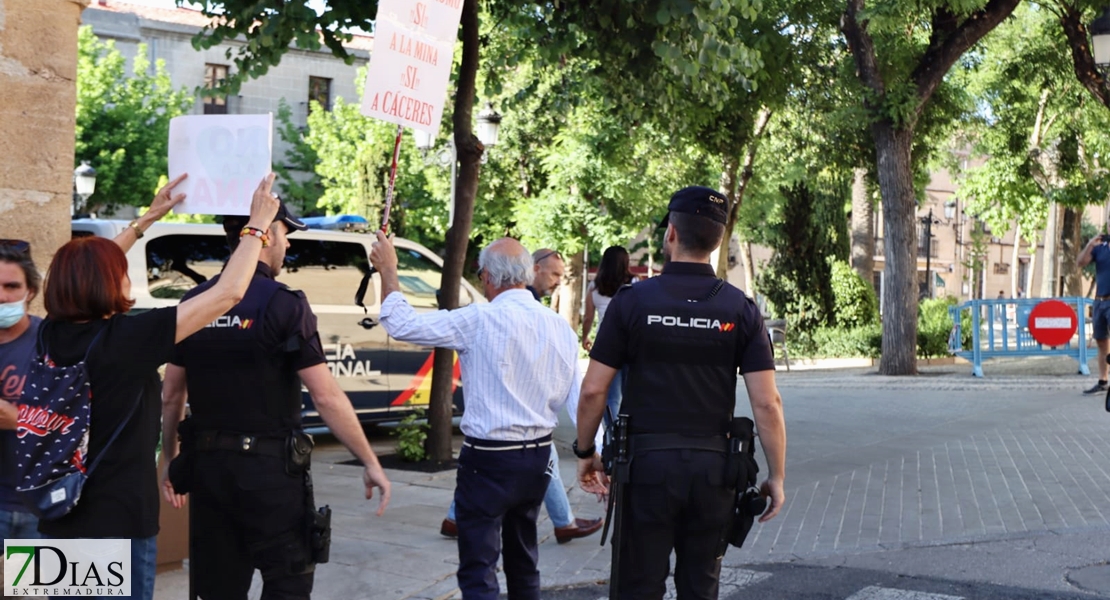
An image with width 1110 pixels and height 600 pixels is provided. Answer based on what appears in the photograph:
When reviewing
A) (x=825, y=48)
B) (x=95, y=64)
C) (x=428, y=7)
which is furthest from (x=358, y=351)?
(x=95, y=64)

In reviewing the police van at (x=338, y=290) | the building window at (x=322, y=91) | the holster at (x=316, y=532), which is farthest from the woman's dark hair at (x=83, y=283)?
the building window at (x=322, y=91)

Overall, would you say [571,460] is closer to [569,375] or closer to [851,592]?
[851,592]

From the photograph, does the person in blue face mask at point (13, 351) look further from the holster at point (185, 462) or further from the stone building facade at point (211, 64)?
the stone building facade at point (211, 64)

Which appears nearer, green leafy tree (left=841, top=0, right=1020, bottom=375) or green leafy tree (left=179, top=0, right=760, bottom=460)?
green leafy tree (left=179, top=0, right=760, bottom=460)

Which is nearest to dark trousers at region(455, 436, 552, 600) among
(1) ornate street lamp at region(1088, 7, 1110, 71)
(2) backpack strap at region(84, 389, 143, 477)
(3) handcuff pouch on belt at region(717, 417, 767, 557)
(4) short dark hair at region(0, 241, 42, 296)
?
(3) handcuff pouch on belt at region(717, 417, 767, 557)

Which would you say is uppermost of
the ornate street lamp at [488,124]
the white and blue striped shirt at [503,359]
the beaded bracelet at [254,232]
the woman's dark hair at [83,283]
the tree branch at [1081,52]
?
the tree branch at [1081,52]

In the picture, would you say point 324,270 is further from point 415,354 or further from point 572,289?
point 572,289

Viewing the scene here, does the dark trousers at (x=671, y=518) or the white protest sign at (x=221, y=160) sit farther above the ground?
the white protest sign at (x=221, y=160)

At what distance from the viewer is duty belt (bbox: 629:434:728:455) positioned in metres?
4.12

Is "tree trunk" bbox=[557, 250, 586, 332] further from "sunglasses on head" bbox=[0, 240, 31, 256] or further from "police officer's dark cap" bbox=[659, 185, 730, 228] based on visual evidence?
"sunglasses on head" bbox=[0, 240, 31, 256]

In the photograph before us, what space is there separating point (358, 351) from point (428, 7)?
5542 mm

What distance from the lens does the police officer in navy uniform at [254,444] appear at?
4.04 meters

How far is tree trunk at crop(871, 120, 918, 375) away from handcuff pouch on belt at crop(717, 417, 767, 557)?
14.7 m

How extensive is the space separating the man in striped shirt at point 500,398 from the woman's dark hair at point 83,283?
4.51 feet
